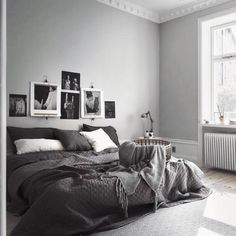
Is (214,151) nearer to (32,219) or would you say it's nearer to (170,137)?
(170,137)

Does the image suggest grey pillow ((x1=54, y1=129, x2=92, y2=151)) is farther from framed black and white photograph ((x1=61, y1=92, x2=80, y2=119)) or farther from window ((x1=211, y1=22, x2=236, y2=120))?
window ((x1=211, y1=22, x2=236, y2=120))

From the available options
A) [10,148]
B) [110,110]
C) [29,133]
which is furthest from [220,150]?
[10,148]

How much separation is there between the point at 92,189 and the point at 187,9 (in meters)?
4.18

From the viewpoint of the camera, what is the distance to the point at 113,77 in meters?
4.72

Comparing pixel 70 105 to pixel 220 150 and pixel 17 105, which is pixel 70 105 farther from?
pixel 220 150

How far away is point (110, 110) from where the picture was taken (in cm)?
468

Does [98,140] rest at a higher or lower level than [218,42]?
lower

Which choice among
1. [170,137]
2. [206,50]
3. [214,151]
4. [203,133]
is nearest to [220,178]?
[214,151]

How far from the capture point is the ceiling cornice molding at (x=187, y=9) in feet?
15.1

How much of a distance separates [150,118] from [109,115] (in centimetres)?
99

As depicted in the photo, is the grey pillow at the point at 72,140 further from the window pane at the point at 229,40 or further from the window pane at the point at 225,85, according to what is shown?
the window pane at the point at 229,40

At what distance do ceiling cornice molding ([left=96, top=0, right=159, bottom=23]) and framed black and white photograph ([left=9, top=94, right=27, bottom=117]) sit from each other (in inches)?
87.7

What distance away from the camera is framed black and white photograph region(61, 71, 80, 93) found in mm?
4066

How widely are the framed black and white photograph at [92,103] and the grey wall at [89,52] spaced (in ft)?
0.36
